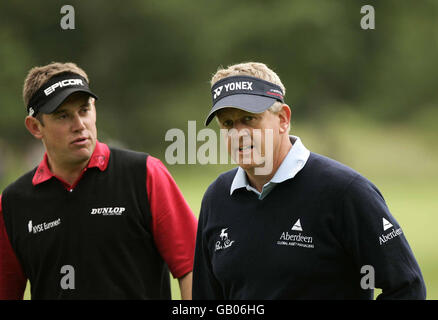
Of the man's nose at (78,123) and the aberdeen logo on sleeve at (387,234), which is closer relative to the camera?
the aberdeen logo on sleeve at (387,234)

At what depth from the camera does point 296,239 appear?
2.37 metres

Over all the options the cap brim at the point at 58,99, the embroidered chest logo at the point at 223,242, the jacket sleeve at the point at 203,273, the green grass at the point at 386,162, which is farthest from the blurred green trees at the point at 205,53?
the embroidered chest logo at the point at 223,242

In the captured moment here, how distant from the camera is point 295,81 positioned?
1526cm

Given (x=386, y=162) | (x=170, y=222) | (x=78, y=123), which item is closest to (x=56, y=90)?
(x=78, y=123)

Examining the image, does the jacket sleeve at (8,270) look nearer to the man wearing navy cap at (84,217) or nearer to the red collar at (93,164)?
the man wearing navy cap at (84,217)

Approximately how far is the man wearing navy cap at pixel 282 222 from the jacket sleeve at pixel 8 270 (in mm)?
865

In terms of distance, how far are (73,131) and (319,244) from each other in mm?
Result: 1229

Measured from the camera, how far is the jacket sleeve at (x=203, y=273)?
2.66 metres

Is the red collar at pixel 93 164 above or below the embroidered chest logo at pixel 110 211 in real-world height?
above

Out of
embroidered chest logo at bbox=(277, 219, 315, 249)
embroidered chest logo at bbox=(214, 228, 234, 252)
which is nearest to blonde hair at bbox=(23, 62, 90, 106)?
embroidered chest logo at bbox=(214, 228, 234, 252)

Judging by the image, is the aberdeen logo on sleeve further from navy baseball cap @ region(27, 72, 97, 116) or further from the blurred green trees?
the blurred green trees

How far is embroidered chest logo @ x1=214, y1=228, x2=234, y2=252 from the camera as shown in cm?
254
